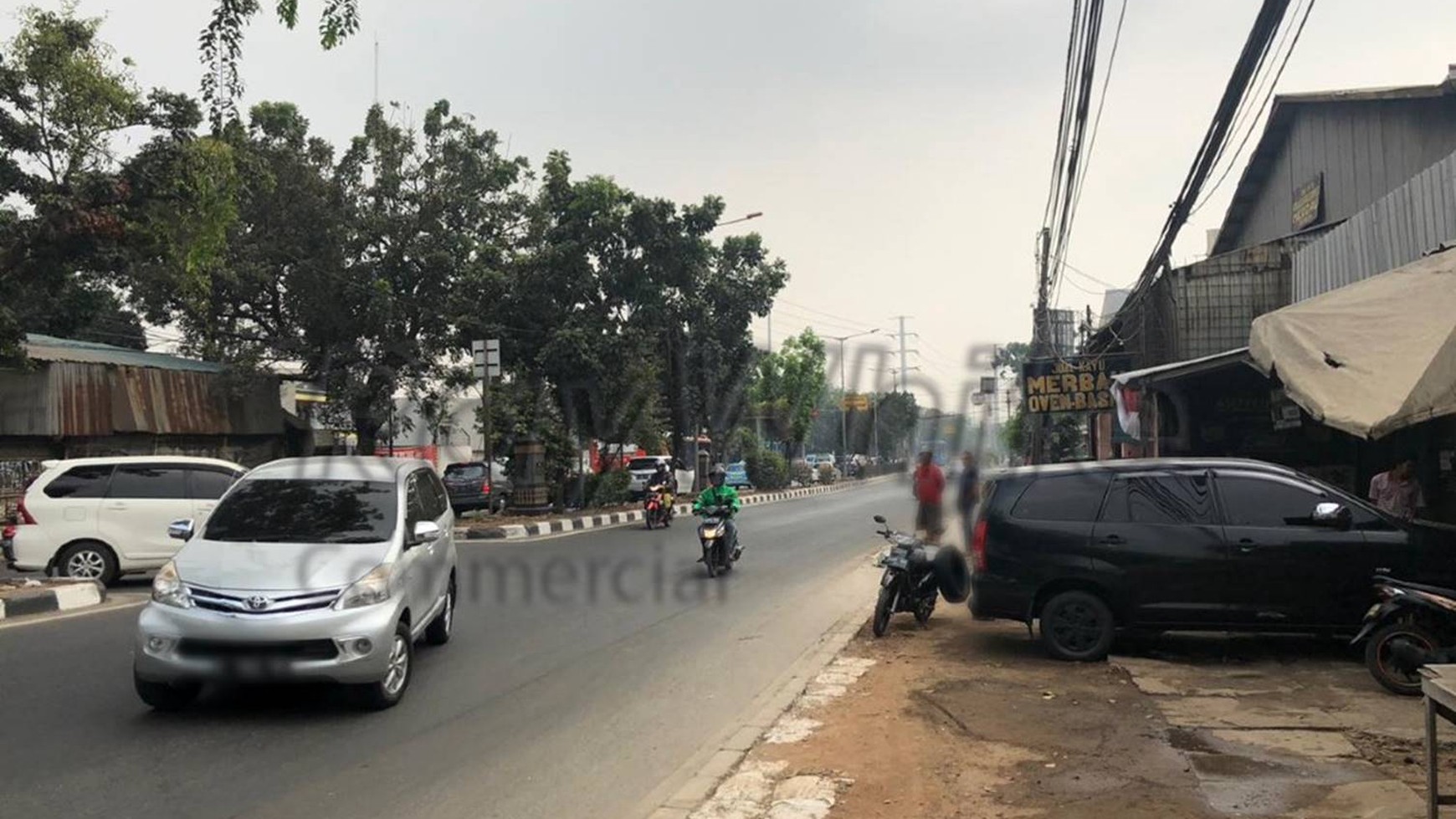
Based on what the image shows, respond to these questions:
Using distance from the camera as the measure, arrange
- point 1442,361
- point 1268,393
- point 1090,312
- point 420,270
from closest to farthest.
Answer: point 1442,361, point 1268,393, point 1090,312, point 420,270

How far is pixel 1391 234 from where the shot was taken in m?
10.9

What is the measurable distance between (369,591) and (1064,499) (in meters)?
5.44

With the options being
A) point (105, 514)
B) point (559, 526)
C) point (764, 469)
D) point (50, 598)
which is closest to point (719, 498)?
point (105, 514)

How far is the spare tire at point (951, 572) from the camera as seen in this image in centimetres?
1023

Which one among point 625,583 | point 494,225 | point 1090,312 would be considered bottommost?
point 625,583

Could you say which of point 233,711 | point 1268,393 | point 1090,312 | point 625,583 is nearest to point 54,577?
point 625,583

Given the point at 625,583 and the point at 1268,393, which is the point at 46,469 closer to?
the point at 625,583

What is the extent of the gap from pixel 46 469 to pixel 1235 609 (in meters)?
13.2

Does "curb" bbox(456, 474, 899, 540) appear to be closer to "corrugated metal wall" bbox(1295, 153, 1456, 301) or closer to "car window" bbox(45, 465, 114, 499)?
"car window" bbox(45, 465, 114, 499)

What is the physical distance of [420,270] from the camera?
2836cm

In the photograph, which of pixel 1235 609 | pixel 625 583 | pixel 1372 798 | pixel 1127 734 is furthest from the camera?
pixel 625 583

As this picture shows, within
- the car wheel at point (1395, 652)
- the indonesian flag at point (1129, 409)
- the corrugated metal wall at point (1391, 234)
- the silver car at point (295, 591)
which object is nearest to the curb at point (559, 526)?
the indonesian flag at point (1129, 409)

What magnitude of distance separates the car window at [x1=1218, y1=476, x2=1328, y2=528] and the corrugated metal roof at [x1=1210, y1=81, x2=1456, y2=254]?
12151 millimetres

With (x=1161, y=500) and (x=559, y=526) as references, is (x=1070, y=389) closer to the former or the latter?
(x=559, y=526)
